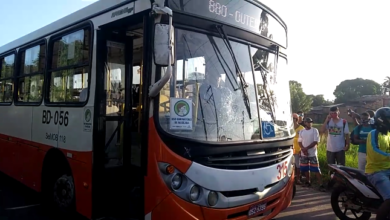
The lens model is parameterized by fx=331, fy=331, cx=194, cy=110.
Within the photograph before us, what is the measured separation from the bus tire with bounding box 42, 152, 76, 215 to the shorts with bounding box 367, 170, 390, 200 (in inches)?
173

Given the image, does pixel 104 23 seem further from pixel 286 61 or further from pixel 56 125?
pixel 286 61

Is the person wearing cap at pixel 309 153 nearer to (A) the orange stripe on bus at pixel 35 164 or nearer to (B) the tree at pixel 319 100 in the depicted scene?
(A) the orange stripe on bus at pixel 35 164

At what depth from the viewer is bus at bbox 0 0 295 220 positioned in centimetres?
340

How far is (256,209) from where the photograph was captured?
382 cm

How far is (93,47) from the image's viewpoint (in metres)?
4.46

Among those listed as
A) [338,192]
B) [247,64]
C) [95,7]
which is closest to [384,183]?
[338,192]

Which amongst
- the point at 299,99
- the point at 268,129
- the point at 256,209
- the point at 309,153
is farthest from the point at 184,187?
the point at 299,99

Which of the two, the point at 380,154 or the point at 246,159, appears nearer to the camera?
the point at 246,159

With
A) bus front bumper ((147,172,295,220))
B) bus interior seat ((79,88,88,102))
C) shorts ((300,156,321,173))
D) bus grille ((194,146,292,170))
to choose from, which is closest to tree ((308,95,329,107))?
shorts ((300,156,321,173))

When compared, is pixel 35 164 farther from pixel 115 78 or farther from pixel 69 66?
pixel 115 78

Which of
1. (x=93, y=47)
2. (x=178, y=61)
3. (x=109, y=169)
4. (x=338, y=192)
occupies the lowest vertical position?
(x=338, y=192)

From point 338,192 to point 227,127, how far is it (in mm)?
3036

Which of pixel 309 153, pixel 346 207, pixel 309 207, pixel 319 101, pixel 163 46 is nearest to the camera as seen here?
pixel 163 46

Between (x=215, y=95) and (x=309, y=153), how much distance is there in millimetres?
5164
